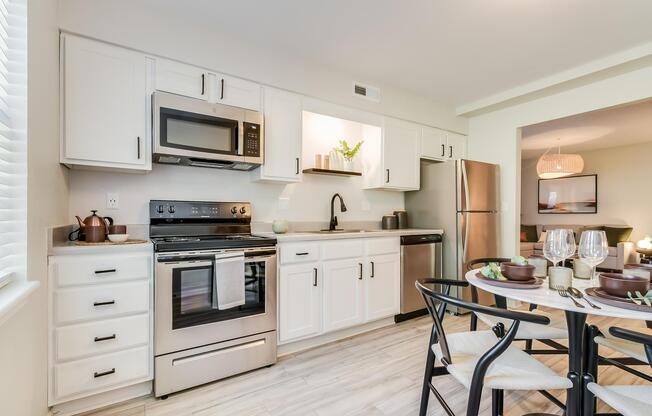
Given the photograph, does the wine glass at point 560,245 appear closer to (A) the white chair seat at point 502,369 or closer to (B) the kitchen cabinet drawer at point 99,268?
(A) the white chair seat at point 502,369

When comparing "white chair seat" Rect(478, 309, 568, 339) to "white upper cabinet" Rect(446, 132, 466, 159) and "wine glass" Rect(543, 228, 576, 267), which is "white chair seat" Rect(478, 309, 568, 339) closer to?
"wine glass" Rect(543, 228, 576, 267)

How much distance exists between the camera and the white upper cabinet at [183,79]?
2.23m

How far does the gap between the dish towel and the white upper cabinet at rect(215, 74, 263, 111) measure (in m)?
1.21

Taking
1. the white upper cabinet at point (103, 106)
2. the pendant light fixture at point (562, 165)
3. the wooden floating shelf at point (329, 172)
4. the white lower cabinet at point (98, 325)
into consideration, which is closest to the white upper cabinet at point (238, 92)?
the white upper cabinet at point (103, 106)

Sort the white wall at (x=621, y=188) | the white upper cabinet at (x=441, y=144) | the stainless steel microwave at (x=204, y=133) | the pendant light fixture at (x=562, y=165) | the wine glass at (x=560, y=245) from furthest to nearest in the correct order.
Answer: the white wall at (x=621, y=188) → the pendant light fixture at (x=562, y=165) → the white upper cabinet at (x=441, y=144) → the stainless steel microwave at (x=204, y=133) → the wine glass at (x=560, y=245)

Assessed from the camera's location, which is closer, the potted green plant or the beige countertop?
the beige countertop

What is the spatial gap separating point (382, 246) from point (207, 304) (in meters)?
1.67

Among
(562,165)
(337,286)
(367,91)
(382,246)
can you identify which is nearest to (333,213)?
(382,246)

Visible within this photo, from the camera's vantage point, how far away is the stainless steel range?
6.31 feet

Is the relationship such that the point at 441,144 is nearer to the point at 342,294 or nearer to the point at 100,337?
the point at 342,294

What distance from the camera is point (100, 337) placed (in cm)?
178

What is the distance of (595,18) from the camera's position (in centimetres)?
222

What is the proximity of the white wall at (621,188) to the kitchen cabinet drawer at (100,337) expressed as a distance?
8.00m

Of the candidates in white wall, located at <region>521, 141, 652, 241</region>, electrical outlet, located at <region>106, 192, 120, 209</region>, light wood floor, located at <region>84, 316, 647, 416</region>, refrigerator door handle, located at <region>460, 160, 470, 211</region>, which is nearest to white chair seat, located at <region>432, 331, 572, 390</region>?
light wood floor, located at <region>84, 316, 647, 416</region>
